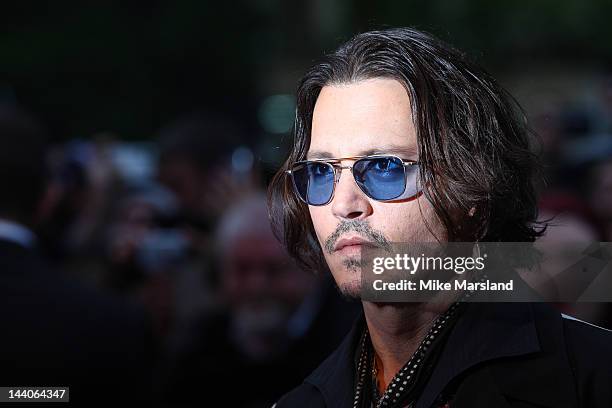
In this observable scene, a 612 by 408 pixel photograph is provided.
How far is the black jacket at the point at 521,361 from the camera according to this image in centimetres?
227

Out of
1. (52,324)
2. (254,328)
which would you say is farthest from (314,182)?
(254,328)

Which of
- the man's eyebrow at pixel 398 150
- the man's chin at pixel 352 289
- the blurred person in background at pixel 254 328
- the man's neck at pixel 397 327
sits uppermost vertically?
the blurred person in background at pixel 254 328

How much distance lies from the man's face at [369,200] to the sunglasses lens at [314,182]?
4cm

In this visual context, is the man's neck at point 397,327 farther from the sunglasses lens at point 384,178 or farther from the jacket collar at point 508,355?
the sunglasses lens at point 384,178

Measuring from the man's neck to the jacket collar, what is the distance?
0.31ft

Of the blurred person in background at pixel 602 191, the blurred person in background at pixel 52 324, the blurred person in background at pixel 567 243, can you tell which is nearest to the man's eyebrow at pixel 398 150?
the blurred person in background at pixel 567 243

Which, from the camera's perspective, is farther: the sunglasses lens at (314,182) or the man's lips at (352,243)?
the sunglasses lens at (314,182)

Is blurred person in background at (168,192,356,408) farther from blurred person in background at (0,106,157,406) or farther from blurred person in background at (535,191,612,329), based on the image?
blurred person in background at (535,191,612,329)

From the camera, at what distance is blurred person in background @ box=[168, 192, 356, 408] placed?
4.58 meters

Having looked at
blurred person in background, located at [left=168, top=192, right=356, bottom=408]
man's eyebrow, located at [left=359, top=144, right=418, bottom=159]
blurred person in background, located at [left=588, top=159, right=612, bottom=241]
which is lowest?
man's eyebrow, located at [left=359, top=144, right=418, bottom=159]

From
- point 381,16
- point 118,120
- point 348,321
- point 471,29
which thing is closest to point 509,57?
point 471,29

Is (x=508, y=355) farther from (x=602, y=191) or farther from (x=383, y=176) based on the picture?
(x=602, y=191)

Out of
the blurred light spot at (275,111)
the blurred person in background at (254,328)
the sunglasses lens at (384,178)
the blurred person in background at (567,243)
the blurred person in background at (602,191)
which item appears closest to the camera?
the sunglasses lens at (384,178)

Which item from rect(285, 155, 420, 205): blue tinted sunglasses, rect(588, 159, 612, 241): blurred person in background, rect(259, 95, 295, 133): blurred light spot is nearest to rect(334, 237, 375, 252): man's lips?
rect(285, 155, 420, 205): blue tinted sunglasses
